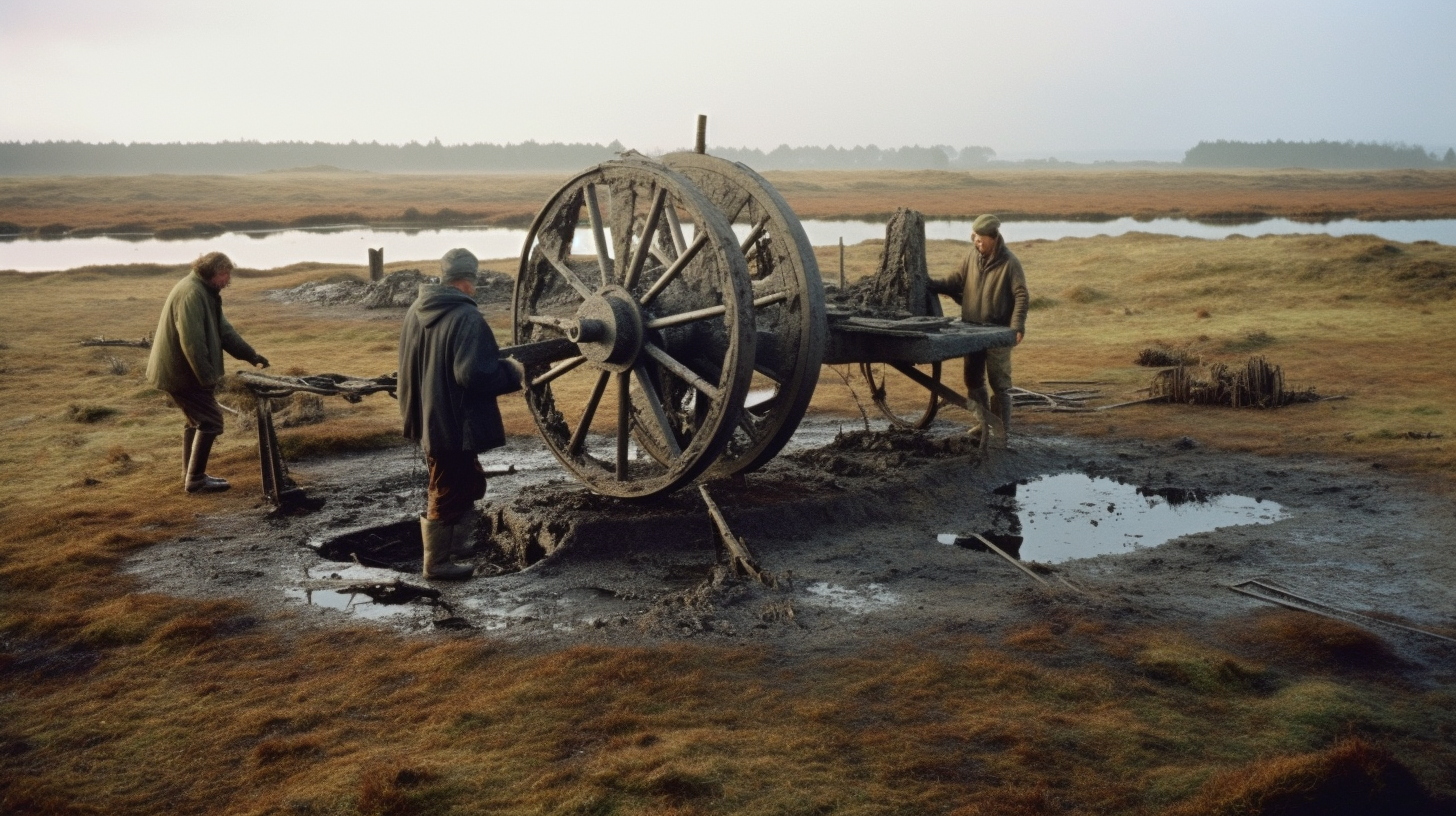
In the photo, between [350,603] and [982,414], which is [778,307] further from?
[350,603]

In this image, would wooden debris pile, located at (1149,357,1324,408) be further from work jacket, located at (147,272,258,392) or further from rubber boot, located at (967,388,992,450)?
work jacket, located at (147,272,258,392)

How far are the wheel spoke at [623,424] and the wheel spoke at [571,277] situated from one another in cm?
63

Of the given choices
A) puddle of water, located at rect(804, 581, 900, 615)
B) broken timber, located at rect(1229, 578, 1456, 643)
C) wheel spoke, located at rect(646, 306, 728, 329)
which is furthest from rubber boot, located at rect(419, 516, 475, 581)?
broken timber, located at rect(1229, 578, 1456, 643)

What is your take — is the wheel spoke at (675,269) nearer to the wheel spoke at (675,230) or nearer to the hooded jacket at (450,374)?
the wheel spoke at (675,230)

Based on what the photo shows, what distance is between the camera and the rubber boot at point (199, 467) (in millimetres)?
8602

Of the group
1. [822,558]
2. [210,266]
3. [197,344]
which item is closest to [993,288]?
[822,558]

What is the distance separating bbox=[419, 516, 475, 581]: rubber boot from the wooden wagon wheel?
1.96 m

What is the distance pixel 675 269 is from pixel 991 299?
3.47 metres

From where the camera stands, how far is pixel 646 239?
277 inches

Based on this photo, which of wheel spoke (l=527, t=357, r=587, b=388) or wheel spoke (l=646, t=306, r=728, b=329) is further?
A: wheel spoke (l=527, t=357, r=587, b=388)

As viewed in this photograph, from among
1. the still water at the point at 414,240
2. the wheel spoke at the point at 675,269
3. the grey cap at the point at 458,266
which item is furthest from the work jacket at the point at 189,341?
the still water at the point at 414,240

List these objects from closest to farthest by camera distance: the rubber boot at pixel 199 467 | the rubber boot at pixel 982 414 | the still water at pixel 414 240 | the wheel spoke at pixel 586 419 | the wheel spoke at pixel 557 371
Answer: the wheel spoke at pixel 586 419
the wheel spoke at pixel 557 371
the rubber boot at pixel 199 467
the rubber boot at pixel 982 414
the still water at pixel 414 240

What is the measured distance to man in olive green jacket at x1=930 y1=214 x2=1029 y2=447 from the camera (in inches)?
363

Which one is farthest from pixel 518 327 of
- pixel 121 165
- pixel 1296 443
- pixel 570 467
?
pixel 121 165
